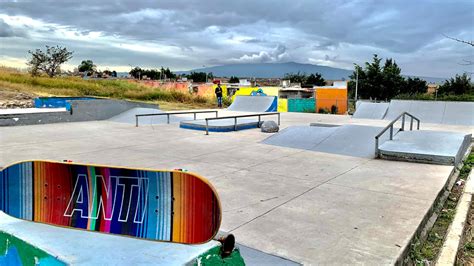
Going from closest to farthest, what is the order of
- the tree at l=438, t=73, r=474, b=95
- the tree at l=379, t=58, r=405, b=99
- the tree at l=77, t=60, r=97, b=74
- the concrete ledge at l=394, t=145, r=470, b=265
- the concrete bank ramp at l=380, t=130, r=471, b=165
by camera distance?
the concrete ledge at l=394, t=145, r=470, b=265 < the concrete bank ramp at l=380, t=130, r=471, b=165 < the tree at l=438, t=73, r=474, b=95 < the tree at l=379, t=58, r=405, b=99 < the tree at l=77, t=60, r=97, b=74

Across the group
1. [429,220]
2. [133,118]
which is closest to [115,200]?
[429,220]

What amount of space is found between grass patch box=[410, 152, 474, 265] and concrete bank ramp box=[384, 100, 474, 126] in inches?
422

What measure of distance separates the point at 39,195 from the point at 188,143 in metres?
6.17

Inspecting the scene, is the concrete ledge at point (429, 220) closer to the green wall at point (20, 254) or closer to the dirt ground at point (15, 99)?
the green wall at point (20, 254)

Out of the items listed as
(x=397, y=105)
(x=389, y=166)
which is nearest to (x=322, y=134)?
(x=389, y=166)

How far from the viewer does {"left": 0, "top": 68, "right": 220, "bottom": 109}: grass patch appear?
24.1m

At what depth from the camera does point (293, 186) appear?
5.06 meters

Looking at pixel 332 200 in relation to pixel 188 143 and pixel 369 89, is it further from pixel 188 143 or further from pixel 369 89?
pixel 369 89

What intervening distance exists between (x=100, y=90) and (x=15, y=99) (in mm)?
8526

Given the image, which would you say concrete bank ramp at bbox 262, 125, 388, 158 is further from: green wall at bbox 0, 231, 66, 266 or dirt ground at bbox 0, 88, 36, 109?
dirt ground at bbox 0, 88, 36, 109

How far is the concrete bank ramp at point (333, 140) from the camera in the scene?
7.80 m

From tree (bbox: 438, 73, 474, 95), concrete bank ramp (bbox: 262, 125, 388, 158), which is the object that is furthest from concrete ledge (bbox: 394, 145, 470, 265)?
tree (bbox: 438, 73, 474, 95)

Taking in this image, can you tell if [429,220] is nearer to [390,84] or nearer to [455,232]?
[455,232]

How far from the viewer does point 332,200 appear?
4406 mm
